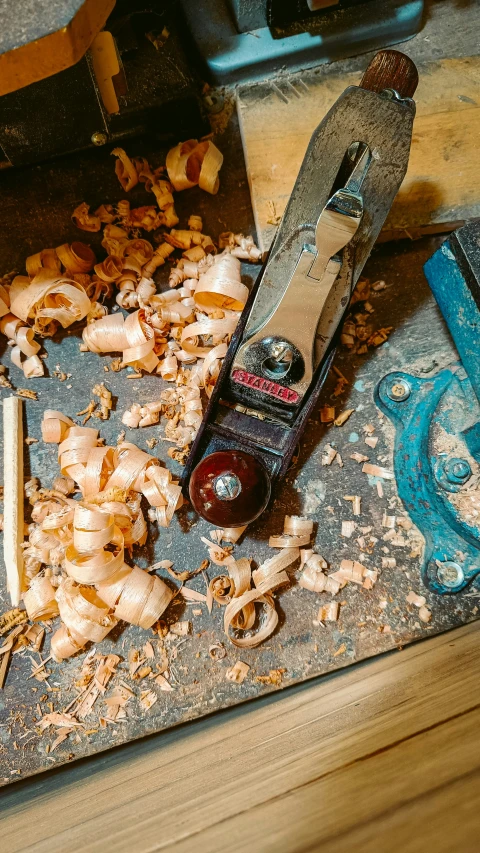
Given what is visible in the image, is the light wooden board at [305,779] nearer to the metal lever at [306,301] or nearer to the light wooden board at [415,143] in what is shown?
the metal lever at [306,301]

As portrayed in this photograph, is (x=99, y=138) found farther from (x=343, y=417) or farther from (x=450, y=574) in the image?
(x=450, y=574)

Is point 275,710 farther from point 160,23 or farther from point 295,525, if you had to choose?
point 160,23

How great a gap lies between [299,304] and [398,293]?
472 millimetres

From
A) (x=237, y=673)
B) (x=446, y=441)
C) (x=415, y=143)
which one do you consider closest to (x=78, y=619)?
(x=237, y=673)

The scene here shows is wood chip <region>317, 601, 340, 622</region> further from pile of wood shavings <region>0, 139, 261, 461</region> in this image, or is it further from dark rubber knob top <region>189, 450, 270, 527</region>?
pile of wood shavings <region>0, 139, 261, 461</region>

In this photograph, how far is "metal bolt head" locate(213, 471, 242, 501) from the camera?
1.10 meters

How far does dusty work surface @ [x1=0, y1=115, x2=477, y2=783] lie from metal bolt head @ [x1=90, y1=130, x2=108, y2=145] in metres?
0.10

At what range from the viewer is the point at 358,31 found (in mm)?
1461

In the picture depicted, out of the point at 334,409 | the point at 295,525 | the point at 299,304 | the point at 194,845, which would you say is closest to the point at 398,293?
the point at 334,409

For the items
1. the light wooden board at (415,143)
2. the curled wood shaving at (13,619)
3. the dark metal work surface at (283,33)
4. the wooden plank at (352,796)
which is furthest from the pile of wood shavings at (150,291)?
the wooden plank at (352,796)

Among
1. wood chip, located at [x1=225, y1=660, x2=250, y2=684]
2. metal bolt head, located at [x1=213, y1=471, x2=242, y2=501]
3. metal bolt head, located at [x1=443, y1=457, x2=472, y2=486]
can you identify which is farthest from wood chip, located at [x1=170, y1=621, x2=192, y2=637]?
metal bolt head, located at [x1=443, y1=457, x2=472, y2=486]

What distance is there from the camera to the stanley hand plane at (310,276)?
1.08m

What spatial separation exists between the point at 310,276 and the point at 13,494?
0.79 meters

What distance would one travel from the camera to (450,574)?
126 centimetres
